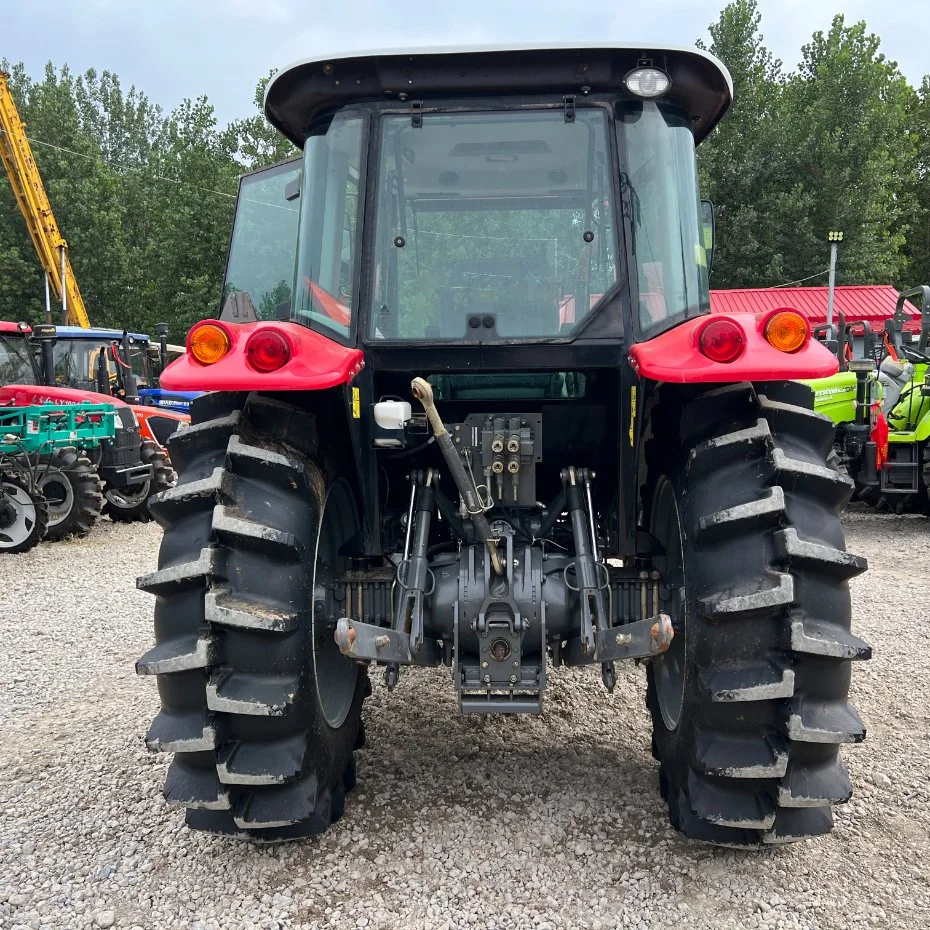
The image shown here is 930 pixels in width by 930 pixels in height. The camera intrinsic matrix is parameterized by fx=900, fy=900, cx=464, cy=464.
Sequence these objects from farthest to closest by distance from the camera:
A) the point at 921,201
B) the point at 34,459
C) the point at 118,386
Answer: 1. the point at 921,201
2. the point at 118,386
3. the point at 34,459

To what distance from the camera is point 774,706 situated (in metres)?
2.33

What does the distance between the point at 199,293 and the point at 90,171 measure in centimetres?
805

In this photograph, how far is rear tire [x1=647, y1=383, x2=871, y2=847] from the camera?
7.50 feet

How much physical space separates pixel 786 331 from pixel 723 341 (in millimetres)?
183

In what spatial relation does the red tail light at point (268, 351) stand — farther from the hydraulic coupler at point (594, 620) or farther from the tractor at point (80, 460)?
the tractor at point (80, 460)

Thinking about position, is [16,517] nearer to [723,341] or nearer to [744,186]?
[723,341]

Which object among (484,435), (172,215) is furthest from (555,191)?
(172,215)

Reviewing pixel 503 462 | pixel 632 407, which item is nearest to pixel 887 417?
pixel 632 407

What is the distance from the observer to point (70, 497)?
861 cm

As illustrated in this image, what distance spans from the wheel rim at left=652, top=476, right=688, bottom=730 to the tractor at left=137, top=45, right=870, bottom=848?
2 cm

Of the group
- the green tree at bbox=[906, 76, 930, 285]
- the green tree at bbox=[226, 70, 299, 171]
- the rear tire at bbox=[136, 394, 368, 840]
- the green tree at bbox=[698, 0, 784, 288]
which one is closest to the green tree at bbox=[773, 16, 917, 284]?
the green tree at bbox=[698, 0, 784, 288]

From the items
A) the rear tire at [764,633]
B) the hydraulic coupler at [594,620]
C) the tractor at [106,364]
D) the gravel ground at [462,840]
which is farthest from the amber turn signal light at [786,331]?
the tractor at [106,364]

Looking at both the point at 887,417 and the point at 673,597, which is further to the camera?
the point at 887,417

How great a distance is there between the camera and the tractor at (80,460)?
339 inches
